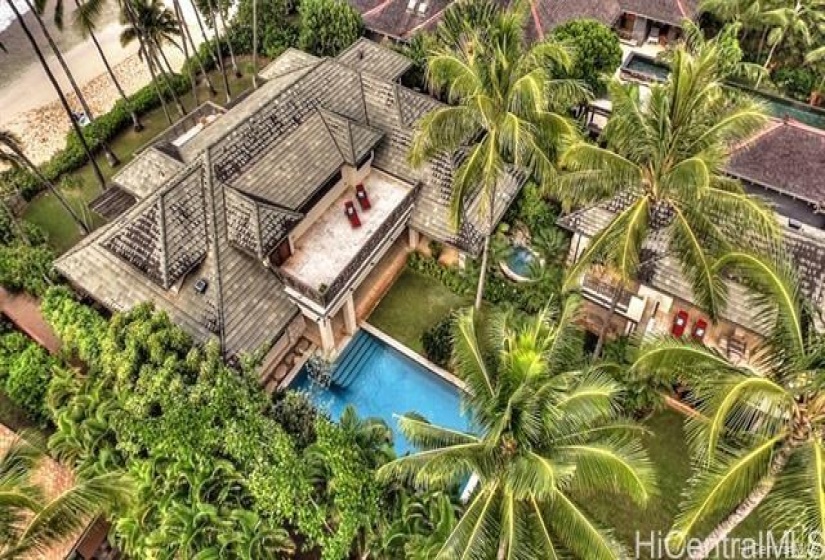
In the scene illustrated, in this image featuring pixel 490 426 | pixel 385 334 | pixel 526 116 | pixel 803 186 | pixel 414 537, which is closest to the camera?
pixel 490 426

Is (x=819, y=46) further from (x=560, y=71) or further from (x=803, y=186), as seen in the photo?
(x=560, y=71)

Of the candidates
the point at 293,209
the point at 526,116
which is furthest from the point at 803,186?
the point at 293,209

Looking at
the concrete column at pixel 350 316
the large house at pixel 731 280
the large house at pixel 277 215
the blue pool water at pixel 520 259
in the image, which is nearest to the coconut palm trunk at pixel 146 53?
the large house at pixel 277 215

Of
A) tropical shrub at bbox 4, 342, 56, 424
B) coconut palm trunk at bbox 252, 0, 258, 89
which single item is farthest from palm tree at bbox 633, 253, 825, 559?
coconut palm trunk at bbox 252, 0, 258, 89

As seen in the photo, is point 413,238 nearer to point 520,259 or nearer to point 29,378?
point 520,259

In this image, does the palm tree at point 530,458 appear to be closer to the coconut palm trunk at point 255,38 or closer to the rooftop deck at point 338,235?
the rooftop deck at point 338,235

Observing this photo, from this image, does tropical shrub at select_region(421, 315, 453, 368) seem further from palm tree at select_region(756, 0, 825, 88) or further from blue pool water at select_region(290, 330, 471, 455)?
palm tree at select_region(756, 0, 825, 88)
